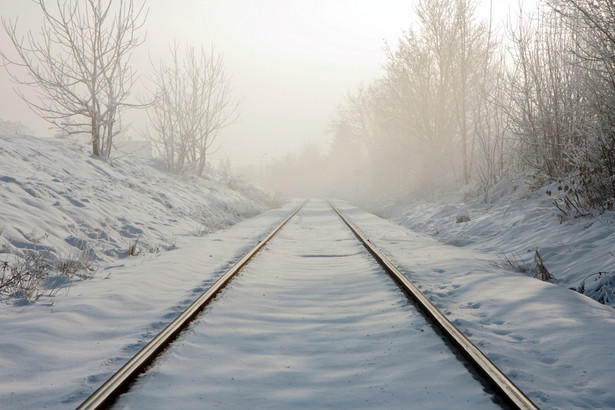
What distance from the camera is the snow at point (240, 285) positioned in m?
2.91

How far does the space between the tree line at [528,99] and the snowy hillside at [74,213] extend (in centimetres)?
859

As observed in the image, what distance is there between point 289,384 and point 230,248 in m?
6.43

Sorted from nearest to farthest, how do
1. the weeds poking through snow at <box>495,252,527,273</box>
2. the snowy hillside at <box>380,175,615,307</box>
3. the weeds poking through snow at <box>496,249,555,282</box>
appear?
the snowy hillside at <box>380,175,615,307</box> → the weeds poking through snow at <box>496,249,555,282</box> → the weeds poking through snow at <box>495,252,527,273</box>

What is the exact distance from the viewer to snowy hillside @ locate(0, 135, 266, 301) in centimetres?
607

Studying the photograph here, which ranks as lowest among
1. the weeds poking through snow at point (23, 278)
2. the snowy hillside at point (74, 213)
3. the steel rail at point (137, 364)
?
the steel rail at point (137, 364)

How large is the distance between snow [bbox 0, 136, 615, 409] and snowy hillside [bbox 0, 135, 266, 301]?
5 centimetres

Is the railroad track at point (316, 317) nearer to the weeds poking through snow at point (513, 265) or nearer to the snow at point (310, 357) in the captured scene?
the snow at point (310, 357)

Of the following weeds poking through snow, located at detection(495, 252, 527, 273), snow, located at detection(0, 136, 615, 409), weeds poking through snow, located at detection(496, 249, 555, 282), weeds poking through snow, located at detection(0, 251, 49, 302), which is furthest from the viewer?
weeds poking through snow, located at detection(495, 252, 527, 273)

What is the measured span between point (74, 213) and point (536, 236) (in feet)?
30.7

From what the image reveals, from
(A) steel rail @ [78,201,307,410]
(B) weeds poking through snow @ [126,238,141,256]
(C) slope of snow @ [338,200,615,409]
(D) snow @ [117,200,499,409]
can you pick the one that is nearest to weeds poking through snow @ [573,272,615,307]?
(C) slope of snow @ [338,200,615,409]

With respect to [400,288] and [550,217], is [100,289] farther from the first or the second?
[550,217]

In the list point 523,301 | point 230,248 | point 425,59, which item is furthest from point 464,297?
point 425,59

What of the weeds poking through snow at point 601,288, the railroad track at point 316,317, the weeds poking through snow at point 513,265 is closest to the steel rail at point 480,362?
the railroad track at point 316,317

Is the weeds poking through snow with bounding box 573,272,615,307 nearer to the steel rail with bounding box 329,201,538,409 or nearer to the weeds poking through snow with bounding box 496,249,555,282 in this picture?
the weeds poking through snow with bounding box 496,249,555,282
